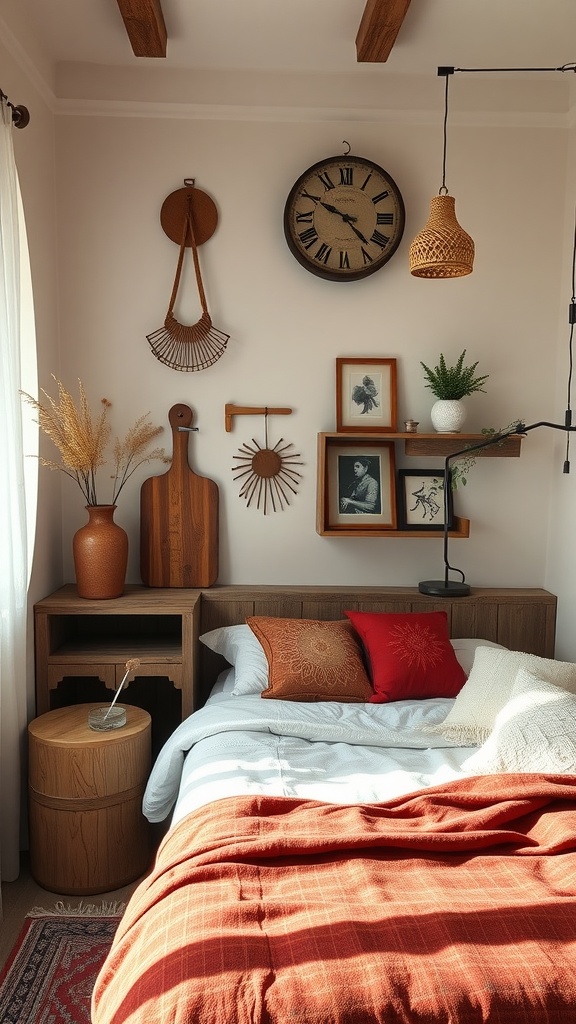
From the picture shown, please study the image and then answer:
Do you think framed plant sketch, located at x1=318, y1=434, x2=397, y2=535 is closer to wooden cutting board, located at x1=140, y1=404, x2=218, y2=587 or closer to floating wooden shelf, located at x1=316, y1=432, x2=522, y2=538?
floating wooden shelf, located at x1=316, y1=432, x2=522, y2=538

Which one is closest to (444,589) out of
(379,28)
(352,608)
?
(352,608)

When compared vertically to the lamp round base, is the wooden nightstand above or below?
below

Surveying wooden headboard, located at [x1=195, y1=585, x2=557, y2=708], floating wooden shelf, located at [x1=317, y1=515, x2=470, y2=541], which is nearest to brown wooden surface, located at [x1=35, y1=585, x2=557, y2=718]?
wooden headboard, located at [x1=195, y1=585, x2=557, y2=708]

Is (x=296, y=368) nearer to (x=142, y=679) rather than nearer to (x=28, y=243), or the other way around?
(x=28, y=243)

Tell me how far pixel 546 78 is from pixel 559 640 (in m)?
2.29

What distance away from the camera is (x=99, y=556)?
10.2ft

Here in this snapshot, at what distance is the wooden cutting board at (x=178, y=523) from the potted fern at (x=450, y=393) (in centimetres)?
99

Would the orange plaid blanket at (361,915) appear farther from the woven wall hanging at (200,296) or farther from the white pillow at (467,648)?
the woven wall hanging at (200,296)

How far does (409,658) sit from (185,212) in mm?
1993

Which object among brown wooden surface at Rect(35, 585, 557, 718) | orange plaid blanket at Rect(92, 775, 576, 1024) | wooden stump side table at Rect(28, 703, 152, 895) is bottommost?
wooden stump side table at Rect(28, 703, 152, 895)

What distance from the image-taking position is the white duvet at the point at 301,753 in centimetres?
217

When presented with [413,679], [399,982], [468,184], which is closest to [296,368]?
[468,184]

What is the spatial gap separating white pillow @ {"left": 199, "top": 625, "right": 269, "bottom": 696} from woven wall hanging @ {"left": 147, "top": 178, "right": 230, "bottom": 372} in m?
1.11

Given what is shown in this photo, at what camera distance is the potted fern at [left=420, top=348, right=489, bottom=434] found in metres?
3.30
